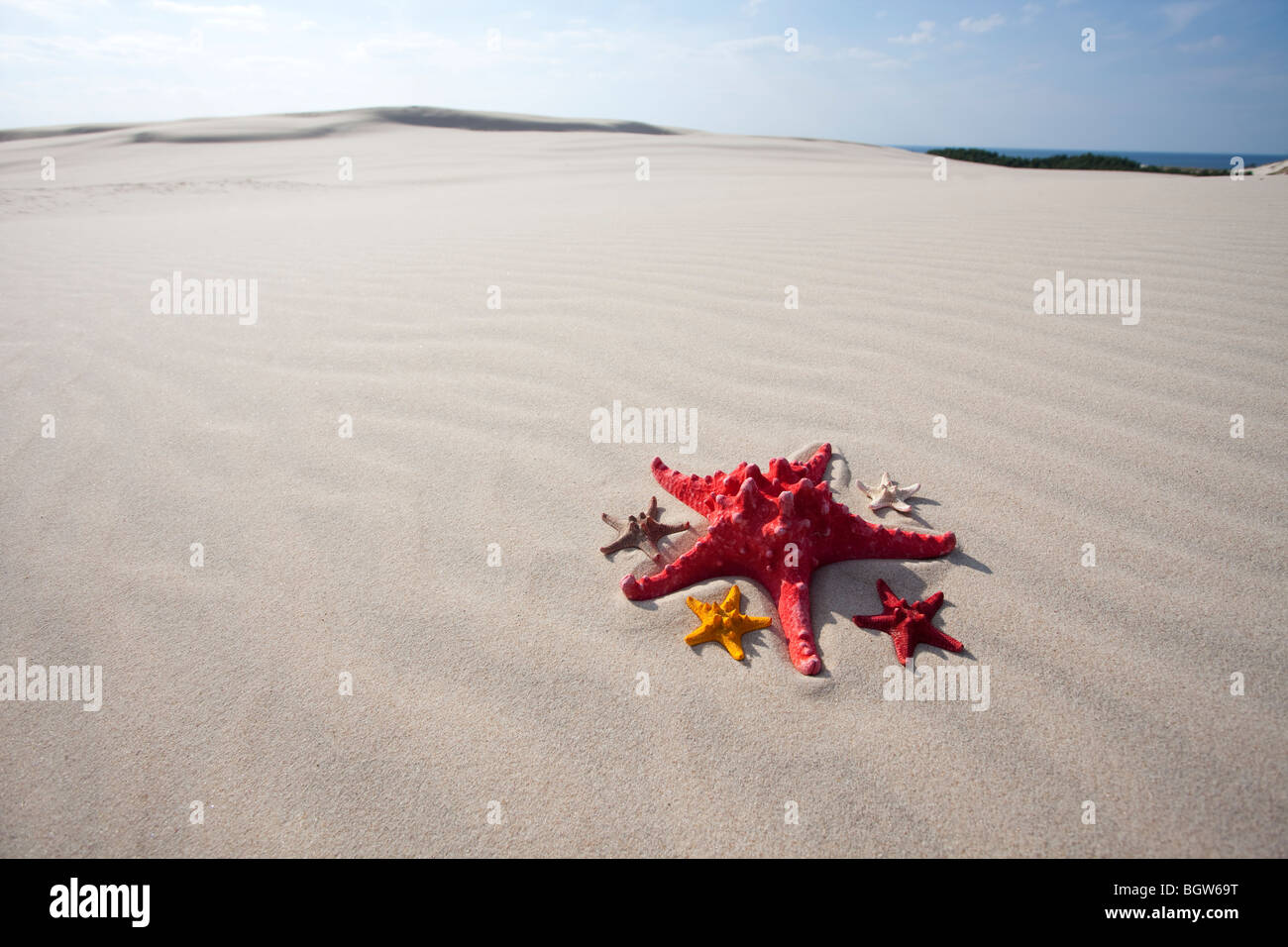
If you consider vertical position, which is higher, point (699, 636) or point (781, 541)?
point (781, 541)

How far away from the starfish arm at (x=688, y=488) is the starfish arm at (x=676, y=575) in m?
0.20

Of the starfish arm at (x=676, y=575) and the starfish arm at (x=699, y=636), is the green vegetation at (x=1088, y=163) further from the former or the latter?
the starfish arm at (x=699, y=636)

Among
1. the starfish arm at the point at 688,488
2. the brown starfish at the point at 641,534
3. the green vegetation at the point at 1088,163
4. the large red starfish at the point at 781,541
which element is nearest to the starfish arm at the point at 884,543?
the large red starfish at the point at 781,541

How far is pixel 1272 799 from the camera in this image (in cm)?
157

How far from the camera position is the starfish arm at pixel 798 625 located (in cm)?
200

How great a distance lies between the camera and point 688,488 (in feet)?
8.48

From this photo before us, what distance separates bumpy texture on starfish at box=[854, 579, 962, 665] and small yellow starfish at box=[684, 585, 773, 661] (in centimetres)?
35

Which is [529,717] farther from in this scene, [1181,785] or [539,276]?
[539,276]

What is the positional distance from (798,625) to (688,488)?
73 centimetres

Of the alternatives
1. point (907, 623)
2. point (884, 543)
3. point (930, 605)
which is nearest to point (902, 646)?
point (907, 623)

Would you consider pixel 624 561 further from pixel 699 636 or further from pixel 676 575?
pixel 699 636

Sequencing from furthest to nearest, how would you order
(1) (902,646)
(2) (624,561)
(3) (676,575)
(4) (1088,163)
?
1. (4) (1088,163)
2. (2) (624,561)
3. (3) (676,575)
4. (1) (902,646)

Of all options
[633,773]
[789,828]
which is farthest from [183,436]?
[789,828]

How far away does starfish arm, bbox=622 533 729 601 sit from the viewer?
2.30m
